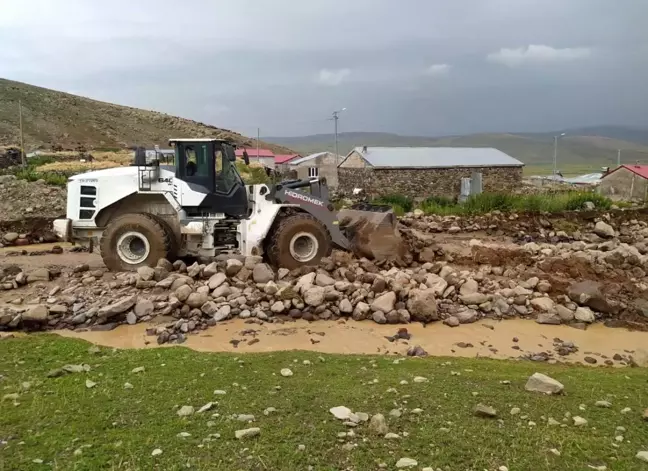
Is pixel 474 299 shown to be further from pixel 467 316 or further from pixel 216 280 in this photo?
pixel 216 280

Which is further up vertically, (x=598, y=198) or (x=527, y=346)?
(x=598, y=198)

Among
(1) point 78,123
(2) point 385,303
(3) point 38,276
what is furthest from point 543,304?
(1) point 78,123

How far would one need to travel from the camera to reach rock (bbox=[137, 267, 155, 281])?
10.1 m

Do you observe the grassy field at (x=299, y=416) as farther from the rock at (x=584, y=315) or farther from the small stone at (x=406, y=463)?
the rock at (x=584, y=315)

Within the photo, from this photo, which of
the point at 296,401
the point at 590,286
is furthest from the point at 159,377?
the point at 590,286

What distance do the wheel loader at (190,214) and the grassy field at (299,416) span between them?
4.54m

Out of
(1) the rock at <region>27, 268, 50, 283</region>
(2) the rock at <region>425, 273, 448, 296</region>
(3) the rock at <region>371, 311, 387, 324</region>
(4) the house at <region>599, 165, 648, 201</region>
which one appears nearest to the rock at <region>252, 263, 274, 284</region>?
(3) the rock at <region>371, 311, 387, 324</region>

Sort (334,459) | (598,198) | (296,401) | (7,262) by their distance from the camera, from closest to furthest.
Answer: (334,459) < (296,401) < (7,262) < (598,198)

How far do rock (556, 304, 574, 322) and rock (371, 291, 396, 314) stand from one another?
9.15 feet

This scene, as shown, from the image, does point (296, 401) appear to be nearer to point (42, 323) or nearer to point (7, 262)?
point (42, 323)

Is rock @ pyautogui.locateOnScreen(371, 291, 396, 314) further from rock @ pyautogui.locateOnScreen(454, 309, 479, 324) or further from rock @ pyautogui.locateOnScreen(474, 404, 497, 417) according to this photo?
rock @ pyautogui.locateOnScreen(474, 404, 497, 417)

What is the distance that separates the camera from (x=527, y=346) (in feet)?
27.5

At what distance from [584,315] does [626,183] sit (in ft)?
84.3

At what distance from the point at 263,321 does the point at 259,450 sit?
16.5 ft
